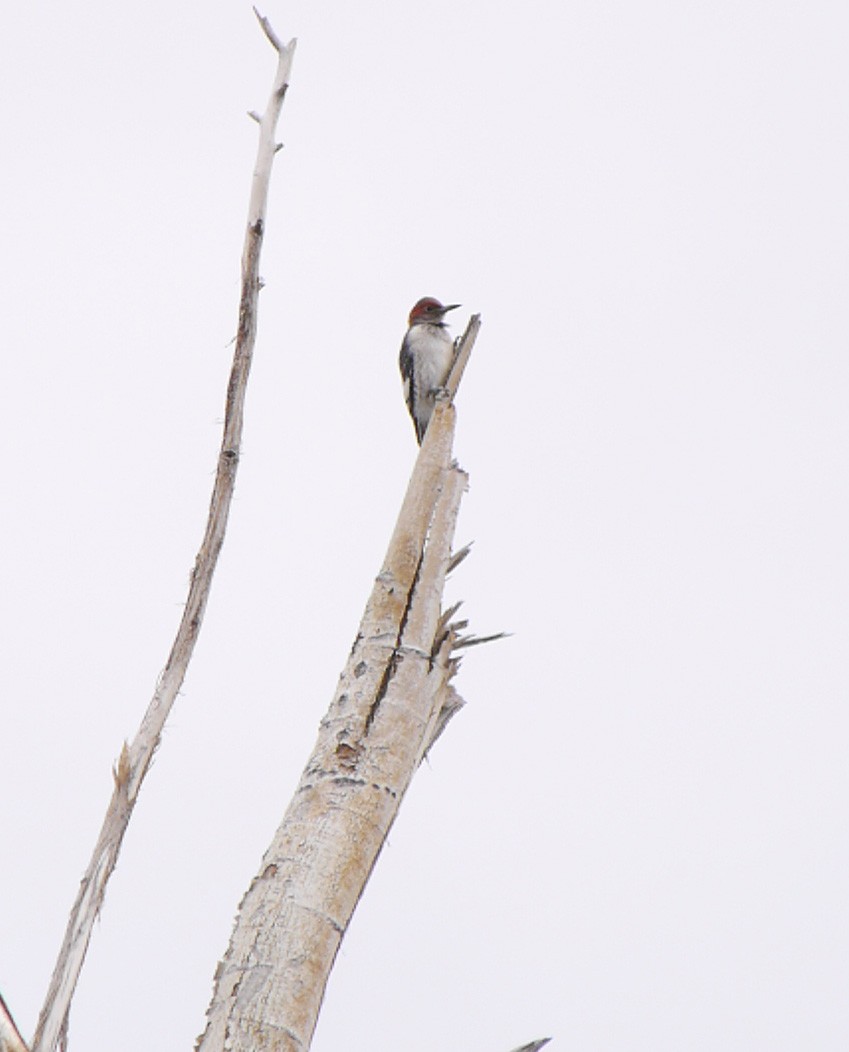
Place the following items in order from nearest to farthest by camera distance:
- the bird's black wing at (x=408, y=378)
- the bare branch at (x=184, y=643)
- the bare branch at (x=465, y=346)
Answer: the bare branch at (x=184, y=643) < the bare branch at (x=465, y=346) < the bird's black wing at (x=408, y=378)

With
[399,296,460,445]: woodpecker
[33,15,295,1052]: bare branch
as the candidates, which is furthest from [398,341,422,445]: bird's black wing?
[33,15,295,1052]: bare branch

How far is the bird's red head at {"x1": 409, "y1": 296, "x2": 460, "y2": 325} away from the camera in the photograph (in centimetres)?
1245

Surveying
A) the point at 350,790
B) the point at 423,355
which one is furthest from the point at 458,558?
the point at 423,355

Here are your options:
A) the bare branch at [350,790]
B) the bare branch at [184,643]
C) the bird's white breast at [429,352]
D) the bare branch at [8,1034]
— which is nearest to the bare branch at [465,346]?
the bare branch at [350,790]

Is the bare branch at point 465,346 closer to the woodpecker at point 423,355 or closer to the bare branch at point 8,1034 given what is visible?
the bare branch at point 8,1034

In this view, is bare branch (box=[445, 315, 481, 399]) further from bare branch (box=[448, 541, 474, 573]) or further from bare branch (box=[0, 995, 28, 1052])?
bare branch (box=[0, 995, 28, 1052])

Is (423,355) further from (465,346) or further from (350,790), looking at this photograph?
(350,790)

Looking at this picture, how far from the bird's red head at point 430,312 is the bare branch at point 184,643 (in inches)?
290

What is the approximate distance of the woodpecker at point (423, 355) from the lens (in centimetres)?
1138

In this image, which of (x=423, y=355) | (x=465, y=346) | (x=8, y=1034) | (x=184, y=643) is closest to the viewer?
(x=8, y=1034)

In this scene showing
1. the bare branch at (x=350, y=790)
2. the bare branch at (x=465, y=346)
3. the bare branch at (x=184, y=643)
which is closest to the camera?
the bare branch at (x=184, y=643)

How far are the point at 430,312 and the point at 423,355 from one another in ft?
2.94

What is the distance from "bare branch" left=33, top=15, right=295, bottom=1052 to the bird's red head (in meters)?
7.38

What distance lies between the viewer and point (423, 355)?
1170 centimetres
